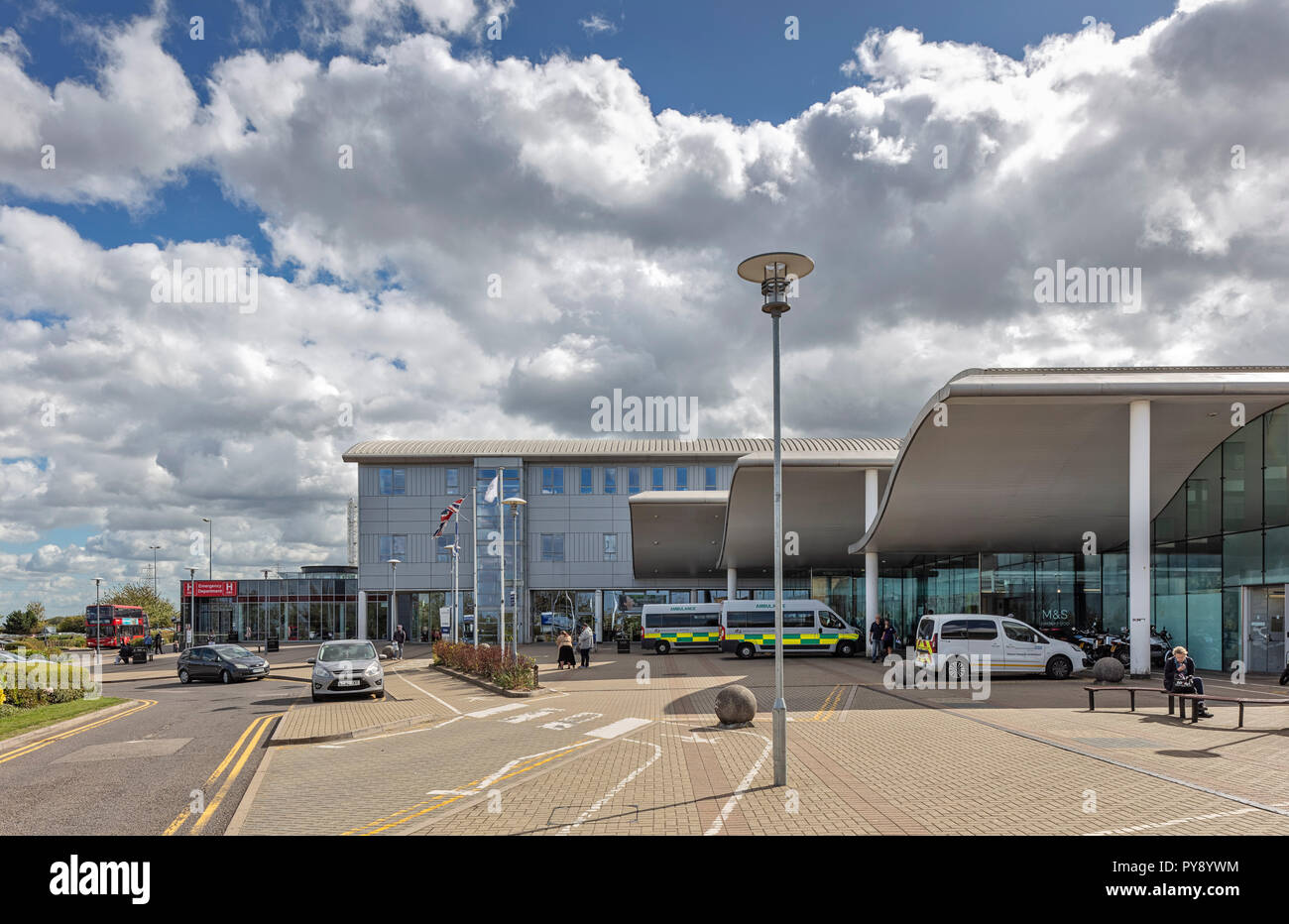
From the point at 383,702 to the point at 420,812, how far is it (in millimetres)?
12612

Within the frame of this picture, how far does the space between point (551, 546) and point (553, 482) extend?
415cm

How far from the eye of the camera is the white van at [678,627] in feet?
133

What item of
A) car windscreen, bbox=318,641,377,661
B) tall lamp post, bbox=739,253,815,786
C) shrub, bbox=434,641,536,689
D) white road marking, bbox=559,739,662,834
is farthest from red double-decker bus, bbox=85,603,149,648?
tall lamp post, bbox=739,253,815,786

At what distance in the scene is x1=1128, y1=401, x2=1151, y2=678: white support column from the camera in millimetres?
22219

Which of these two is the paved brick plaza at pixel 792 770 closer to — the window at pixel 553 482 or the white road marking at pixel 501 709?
the white road marking at pixel 501 709

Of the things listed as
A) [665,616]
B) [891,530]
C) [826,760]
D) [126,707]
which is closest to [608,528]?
[665,616]

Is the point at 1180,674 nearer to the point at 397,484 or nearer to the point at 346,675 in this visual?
the point at 346,675

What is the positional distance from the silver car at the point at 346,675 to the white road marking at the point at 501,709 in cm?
385

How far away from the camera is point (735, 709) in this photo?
15117 mm

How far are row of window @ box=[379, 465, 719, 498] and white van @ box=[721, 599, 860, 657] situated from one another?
23.0m

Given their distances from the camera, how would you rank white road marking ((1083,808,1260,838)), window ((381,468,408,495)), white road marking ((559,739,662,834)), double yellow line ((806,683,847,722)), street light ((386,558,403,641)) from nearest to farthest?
white road marking ((1083,808,1260,838)) → white road marking ((559,739,662,834)) → double yellow line ((806,683,847,722)) → street light ((386,558,403,641)) → window ((381,468,408,495))

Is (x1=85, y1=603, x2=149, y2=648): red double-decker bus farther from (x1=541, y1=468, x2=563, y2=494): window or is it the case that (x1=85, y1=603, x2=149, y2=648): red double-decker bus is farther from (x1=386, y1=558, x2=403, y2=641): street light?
(x1=541, y1=468, x2=563, y2=494): window

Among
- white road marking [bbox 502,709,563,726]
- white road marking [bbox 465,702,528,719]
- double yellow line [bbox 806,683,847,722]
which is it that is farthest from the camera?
white road marking [bbox 465,702,528,719]

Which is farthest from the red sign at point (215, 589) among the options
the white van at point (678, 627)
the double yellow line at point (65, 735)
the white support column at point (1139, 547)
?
the white support column at point (1139, 547)
